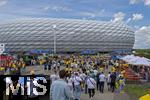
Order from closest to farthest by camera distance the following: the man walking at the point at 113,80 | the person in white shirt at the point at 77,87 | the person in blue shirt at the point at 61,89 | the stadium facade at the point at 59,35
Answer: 1. the person in blue shirt at the point at 61,89
2. the person in white shirt at the point at 77,87
3. the man walking at the point at 113,80
4. the stadium facade at the point at 59,35

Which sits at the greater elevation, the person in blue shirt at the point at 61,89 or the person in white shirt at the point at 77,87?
the person in blue shirt at the point at 61,89

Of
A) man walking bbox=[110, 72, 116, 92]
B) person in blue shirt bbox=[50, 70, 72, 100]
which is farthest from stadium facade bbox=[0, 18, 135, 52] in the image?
person in blue shirt bbox=[50, 70, 72, 100]

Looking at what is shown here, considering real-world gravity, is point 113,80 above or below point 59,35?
below

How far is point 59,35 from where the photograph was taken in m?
145

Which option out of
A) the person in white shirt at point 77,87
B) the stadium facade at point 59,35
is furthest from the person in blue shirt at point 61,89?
the stadium facade at point 59,35

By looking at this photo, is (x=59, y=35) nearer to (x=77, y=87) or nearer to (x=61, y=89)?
(x=77, y=87)

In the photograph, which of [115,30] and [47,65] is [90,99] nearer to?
[47,65]

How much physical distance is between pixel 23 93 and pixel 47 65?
42339mm

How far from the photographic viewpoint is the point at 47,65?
5097cm

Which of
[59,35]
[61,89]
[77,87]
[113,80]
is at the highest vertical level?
[59,35]

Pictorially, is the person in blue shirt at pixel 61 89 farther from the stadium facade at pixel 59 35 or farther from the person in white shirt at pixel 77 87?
the stadium facade at pixel 59 35

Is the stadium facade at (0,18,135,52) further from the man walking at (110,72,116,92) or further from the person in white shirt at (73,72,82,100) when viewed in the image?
the person in white shirt at (73,72,82,100)

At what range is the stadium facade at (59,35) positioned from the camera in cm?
14412

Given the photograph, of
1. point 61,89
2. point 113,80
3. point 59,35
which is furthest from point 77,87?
point 59,35
